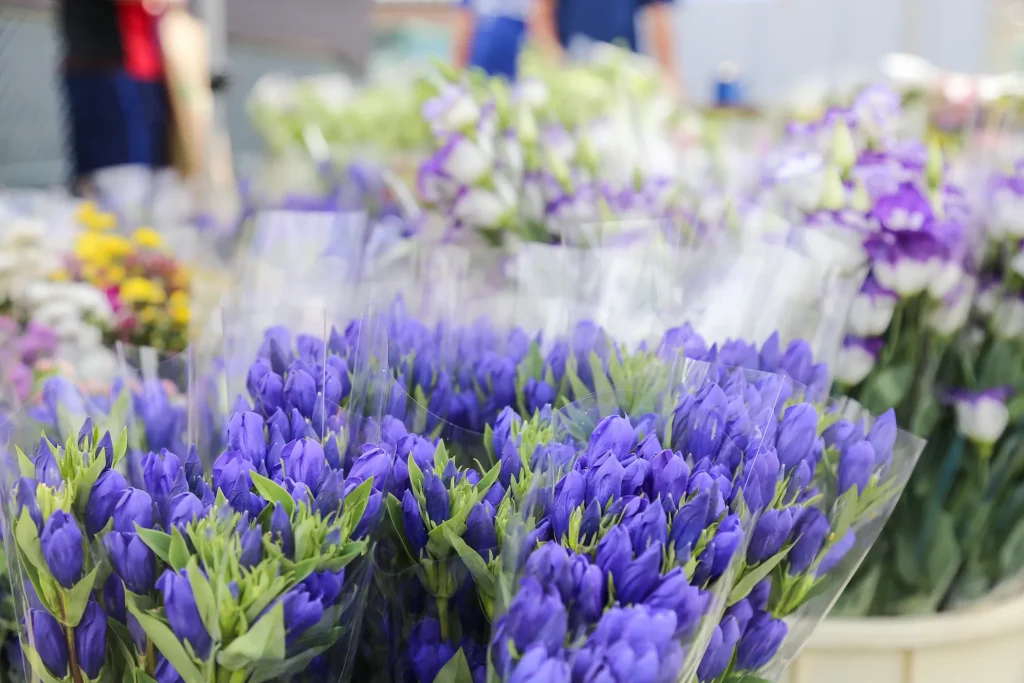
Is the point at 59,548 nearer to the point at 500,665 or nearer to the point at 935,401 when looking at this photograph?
the point at 500,665

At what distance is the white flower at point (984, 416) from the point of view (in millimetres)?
727

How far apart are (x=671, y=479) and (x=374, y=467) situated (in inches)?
5.4

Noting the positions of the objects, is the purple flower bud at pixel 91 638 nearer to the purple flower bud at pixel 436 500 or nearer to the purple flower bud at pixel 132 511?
the purple flower bud at pixel 132 511

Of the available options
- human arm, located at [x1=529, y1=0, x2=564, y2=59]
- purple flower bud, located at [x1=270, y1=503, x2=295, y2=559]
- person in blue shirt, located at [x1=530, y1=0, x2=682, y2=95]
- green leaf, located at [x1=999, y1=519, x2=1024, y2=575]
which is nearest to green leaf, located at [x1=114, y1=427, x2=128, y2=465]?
purple flower bud, located at [x1=270, y1=503, x2=295, y2=559]

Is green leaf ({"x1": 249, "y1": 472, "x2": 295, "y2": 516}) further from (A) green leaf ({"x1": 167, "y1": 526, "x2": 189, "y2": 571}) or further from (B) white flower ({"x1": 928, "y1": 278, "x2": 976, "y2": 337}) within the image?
(B) white flower ({"x1": 928, "y1": 278, "x2": 976, "y2": 337})

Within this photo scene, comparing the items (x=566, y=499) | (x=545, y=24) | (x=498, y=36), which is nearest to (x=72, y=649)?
(x=566, y=499)

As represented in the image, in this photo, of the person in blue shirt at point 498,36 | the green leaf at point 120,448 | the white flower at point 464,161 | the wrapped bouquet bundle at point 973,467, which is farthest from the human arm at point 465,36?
the green leaf at point 120,448

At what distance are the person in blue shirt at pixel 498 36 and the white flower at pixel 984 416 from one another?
4.37 feet

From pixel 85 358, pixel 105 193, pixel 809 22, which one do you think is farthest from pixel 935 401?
pixel 809 22

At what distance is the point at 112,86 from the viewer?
218cm

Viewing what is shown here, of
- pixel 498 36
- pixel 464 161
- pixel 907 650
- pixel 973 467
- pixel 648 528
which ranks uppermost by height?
pixel 498 36

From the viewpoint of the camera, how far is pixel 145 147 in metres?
2.23

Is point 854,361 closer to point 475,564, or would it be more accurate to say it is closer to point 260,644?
point 475,564

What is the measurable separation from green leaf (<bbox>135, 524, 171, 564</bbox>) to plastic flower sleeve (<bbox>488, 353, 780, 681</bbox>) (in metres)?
0.14
